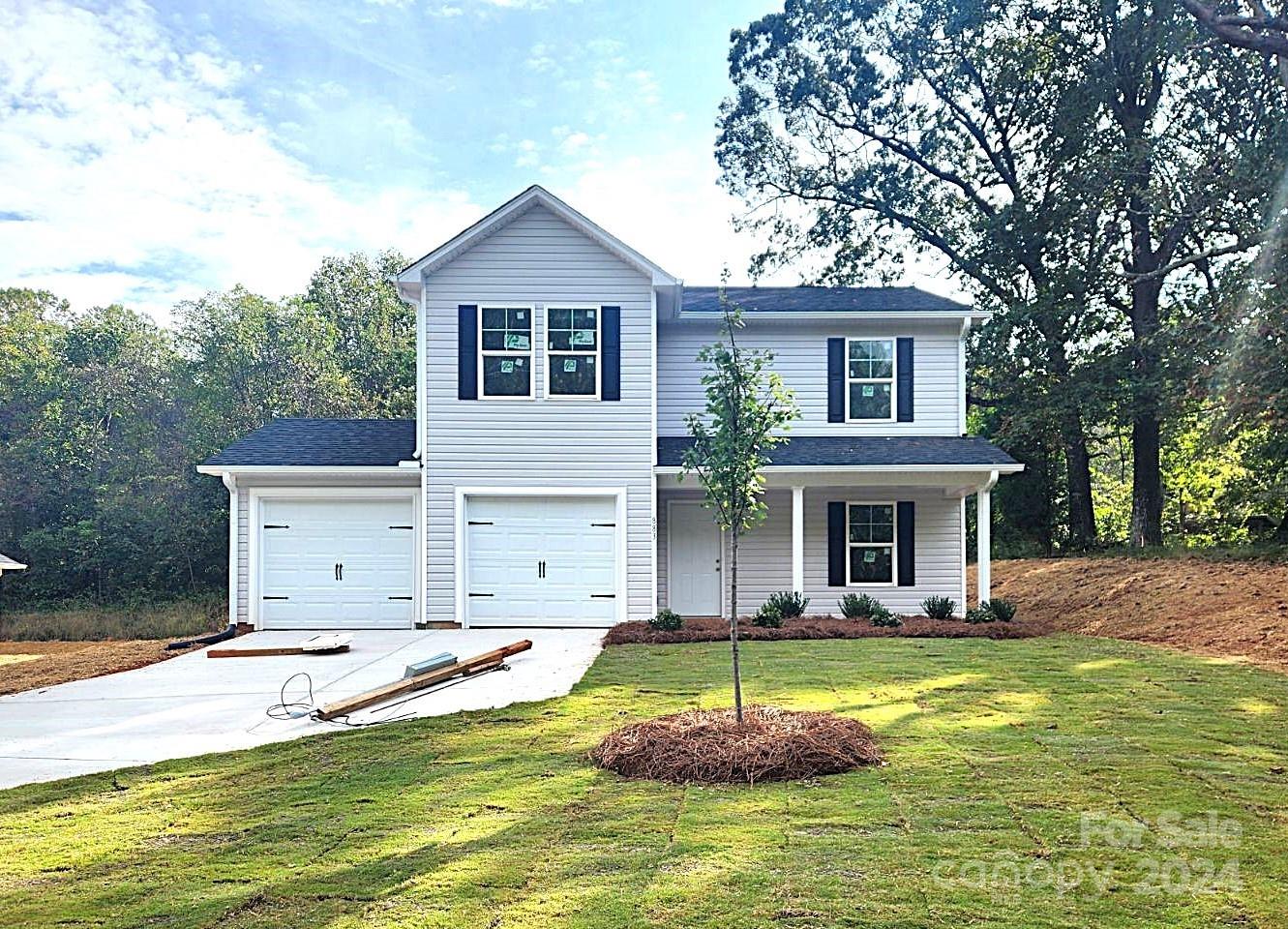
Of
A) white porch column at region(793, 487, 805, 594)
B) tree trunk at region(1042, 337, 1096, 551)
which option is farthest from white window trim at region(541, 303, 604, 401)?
tree trunk at region(1042, 337, 1096, 551)

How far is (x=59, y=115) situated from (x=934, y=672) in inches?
875

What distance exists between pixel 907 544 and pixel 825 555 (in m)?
1.36

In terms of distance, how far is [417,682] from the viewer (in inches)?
385

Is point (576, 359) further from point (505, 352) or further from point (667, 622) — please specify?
point (667, 622)

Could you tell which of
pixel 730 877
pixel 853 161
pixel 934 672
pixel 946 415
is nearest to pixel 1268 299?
pixel 946 415

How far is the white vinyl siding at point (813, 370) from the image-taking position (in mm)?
16812

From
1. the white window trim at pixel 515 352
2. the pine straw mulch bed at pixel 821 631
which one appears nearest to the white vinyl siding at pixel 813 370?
the white window trim at pixel 515 352

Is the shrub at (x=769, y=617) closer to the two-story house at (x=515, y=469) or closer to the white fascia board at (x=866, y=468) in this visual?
the two-story house at (x=515, y=469)

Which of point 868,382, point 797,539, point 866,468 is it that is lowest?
point 797,539

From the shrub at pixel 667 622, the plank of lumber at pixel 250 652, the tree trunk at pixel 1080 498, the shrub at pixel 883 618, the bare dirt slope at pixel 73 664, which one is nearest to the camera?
the bare dirt slope at pixel 73 664

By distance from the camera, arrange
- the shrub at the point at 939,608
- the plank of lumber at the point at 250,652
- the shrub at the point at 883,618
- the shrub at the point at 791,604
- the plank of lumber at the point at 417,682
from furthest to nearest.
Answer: the shrub at the point at 939,608 → the shrub at the point at 791,604 → the shrub at the point at 883,618 → the plank of lumber at the point at 250,652 → the plank of lumber at the point at 417,682

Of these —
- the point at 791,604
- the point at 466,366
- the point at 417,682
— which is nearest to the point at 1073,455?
the point at 791,604

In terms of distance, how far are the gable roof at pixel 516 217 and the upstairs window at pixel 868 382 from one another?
375 cm

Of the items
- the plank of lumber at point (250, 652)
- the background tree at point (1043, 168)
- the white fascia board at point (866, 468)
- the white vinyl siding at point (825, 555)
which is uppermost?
the background tree at point (1043, 168)
